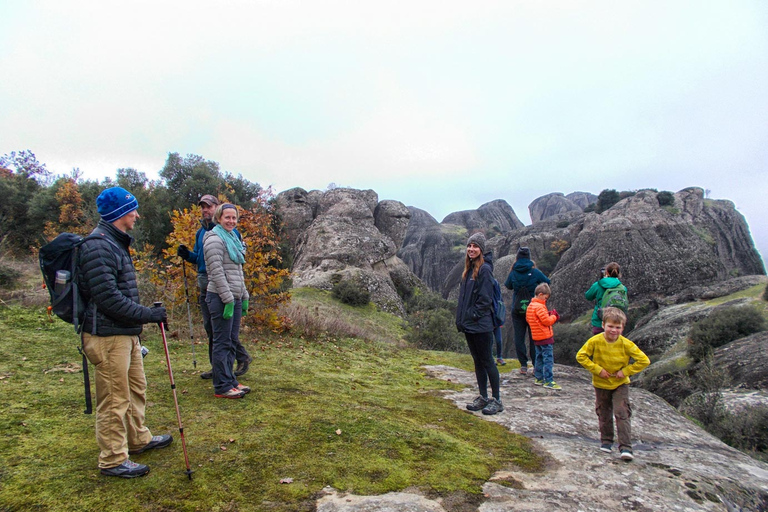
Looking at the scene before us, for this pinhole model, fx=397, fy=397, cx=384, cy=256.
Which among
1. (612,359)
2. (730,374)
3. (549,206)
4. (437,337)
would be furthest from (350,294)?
(549,206)

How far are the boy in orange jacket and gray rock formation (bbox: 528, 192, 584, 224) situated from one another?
90.9 m

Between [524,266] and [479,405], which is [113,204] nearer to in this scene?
[479,405]

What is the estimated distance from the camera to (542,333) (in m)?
6.34

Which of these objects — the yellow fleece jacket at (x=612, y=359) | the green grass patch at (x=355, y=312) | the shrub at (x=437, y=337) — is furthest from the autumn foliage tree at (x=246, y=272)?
the yellow fleece jacket at (x=612, y=359)

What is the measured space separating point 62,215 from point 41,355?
17.5 m

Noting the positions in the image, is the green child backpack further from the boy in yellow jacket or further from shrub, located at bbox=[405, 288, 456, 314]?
shrub, located at bbox=[405, 288, 456, 314]

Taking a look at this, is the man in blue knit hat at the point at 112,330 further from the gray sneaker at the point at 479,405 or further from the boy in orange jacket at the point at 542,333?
the boy in orange jacket at the point at 542,333

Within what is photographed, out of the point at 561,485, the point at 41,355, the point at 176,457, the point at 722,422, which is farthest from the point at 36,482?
the point at 722,422

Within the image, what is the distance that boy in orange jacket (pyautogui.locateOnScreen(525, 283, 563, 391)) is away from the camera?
249 inches

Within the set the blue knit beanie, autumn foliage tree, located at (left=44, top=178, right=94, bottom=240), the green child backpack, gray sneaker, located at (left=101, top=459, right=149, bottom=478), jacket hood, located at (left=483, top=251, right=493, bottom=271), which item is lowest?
gray sneaker, located at (left=101, top=459, right=149, bottom=478)

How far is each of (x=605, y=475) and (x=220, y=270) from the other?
14.0 ft

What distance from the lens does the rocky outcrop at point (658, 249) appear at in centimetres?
3142

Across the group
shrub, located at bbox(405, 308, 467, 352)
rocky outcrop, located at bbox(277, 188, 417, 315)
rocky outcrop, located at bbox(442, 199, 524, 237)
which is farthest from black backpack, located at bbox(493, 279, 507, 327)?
rocky outcrop, located at bbox(442, 199, 524, 237)

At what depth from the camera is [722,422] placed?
6.35 metres
